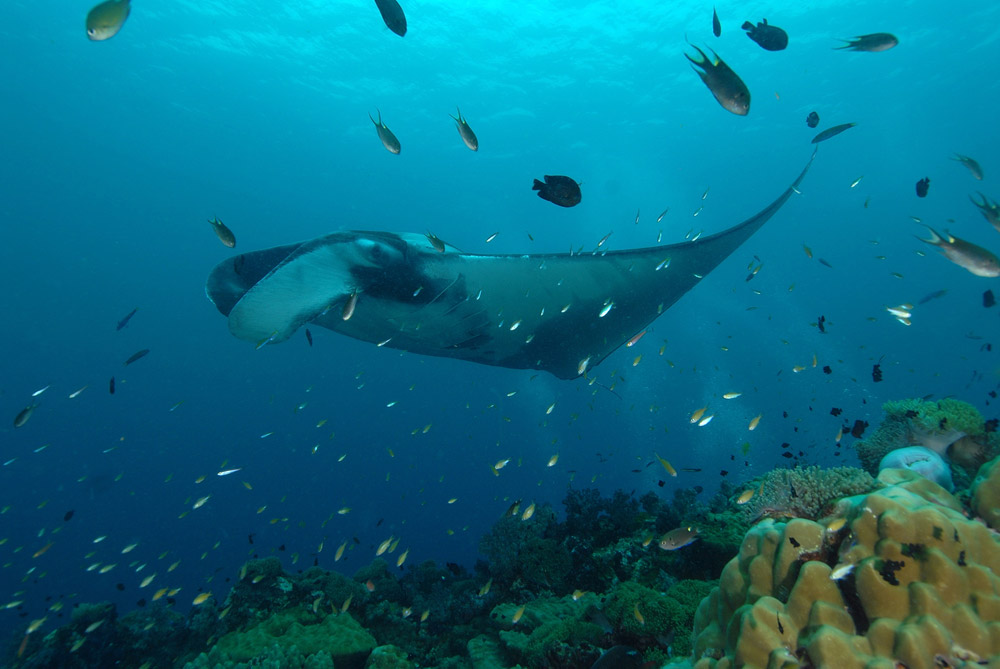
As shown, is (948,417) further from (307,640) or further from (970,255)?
(307,640)

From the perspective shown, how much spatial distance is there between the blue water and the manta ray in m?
9.15

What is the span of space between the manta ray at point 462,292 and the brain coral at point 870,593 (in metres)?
3.78

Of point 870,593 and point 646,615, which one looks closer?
point 870,593

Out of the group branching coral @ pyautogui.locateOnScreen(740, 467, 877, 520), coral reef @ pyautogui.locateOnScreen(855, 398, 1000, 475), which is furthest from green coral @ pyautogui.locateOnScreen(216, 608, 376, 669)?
coral reef @ pyautogui.locateOnScreen(855, 398, 1000, 475)

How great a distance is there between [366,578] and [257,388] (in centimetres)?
5492

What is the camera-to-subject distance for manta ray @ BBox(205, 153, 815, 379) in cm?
419

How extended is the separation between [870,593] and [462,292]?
4.57 metres

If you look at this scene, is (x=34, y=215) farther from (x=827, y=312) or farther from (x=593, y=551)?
(x=827, y=312)

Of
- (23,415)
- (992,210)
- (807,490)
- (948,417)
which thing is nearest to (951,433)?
(948,417)

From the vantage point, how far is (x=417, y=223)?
48969 millimetres

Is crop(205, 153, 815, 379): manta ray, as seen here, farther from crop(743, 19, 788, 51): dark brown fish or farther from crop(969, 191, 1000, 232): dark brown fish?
crop(969, 191, 1000, 232): dark brown fish

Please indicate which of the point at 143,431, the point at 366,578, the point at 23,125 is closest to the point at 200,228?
the point at 23,125

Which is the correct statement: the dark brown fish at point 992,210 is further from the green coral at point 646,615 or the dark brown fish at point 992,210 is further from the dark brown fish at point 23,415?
the dark brown fish at point 23,415

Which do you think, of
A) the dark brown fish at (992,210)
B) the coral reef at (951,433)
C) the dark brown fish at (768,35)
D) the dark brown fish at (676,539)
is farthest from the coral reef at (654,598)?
the dark brown fish at (768,35)
